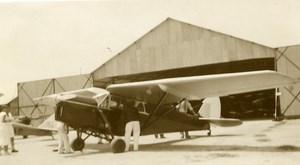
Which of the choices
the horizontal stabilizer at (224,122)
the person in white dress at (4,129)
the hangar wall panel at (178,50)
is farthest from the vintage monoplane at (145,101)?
the hangar wall panel at (178,50)

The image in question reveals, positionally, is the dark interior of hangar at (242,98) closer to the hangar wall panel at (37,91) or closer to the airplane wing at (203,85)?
the hangar wall panel at (37,91)

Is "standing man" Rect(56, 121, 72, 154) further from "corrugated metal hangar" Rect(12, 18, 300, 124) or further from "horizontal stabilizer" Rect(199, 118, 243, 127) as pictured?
"corrugated metal hangar" Rect(12, 18, 300, 124)

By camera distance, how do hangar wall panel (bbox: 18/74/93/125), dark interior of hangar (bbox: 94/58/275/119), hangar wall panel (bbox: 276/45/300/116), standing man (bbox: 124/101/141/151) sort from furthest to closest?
1. hangar wall panel (bbox: 18/74/93/125)
2. dark interior of hangar (bbox: 94/58/275/119)
3. hangar wall panel (bbox: 276/45/300/116)
4. standing man (bbox: 124/101/141/151)

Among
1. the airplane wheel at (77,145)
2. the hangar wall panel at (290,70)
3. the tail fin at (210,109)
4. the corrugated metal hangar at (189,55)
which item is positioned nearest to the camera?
the airplane wheel at (77,145)

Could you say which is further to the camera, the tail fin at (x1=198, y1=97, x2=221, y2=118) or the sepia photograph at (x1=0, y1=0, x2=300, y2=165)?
the tail fin at (x1=198, y1=97, x2=221, y2=118)

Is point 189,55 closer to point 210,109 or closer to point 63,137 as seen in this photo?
point 210,109

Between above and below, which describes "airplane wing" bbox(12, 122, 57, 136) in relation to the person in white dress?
below

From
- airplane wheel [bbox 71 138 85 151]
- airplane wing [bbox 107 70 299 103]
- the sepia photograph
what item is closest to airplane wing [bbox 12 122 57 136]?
the sepia photograph

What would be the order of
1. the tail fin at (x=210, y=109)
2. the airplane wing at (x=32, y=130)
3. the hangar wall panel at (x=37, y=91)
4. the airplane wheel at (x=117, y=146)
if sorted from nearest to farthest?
the airplane wheel at (x=117, y=146) → the tail fin at (x=210, y=109) → the airplane wing at (x=32, y=130) → the hangar wall panel at (x=37, y=91)
